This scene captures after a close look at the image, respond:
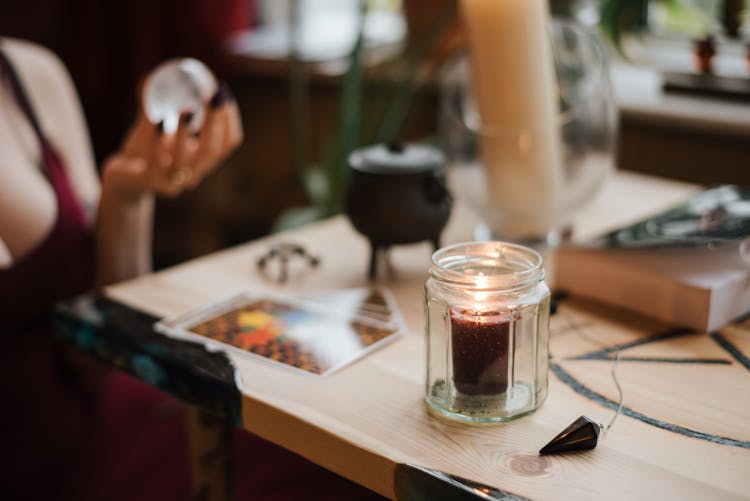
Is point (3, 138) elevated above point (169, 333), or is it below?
above

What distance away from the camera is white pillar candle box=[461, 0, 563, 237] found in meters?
1.06

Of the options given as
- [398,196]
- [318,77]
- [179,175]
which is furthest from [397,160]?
[318,77]

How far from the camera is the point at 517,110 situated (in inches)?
42.9

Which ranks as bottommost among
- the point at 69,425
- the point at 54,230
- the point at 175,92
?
the point at 69,425

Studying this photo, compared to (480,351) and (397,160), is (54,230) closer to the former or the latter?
(397,160)

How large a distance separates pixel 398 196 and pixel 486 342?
12.6 inches

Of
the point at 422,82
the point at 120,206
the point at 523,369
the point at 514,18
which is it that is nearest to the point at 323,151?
the point at 422,82

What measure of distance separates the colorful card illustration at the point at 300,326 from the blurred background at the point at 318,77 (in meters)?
0.64

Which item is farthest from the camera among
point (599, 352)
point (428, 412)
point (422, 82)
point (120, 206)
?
point (422, 82)

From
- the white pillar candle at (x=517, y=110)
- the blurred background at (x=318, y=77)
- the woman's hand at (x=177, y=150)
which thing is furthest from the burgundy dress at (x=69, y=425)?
the blurred background at (x=318, y=77)

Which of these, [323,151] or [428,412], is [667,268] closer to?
[428,412]

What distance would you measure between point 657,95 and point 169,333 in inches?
53.6

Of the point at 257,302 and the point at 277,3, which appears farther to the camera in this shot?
the point at 277,3

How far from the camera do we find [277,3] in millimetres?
2758
